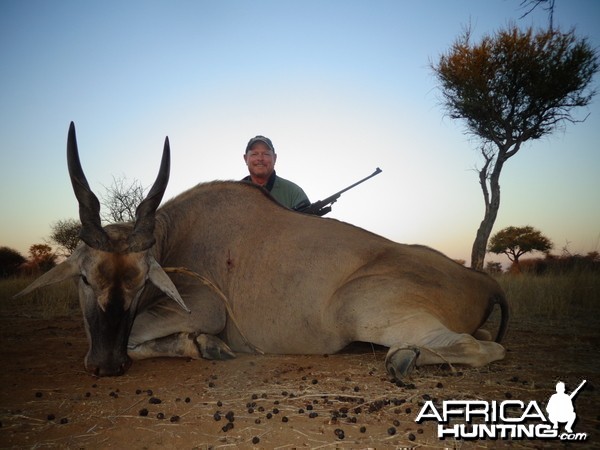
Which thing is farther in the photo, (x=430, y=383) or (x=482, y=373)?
(x=482, y=373)

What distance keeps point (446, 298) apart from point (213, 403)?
211 cm

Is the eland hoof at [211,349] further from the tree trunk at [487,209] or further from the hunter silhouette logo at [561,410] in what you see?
the tree trunk at [487,209]

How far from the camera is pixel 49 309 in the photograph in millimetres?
8062

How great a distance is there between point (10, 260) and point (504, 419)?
84.9ft

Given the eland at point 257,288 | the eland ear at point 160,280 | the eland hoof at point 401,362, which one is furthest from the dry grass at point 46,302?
the eland hoof at point 401,362

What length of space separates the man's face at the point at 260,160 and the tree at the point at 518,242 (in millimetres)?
20117

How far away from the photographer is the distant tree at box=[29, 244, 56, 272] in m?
18.5

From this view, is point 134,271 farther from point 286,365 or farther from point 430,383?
point 430,383

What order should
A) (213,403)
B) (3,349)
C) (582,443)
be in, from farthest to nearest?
(3,349) < (213,403) < (582,443)

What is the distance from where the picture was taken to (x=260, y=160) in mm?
7344

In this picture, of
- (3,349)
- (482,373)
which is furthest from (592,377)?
(3,349)

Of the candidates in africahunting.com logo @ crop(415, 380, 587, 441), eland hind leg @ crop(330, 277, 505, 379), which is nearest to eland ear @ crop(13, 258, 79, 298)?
eland hind leg @ crop(330, 277, 505, 379)

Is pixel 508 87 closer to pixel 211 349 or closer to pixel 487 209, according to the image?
pixel 487 209

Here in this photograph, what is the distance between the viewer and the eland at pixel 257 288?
346 cm
